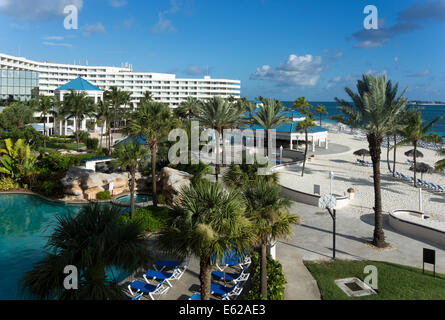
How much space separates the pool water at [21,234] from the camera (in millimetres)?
14438

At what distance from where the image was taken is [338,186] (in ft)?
97.3

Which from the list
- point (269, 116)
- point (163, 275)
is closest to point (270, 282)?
point (163, 275)

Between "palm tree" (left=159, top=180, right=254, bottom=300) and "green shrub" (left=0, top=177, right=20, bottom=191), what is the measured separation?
1047 inches

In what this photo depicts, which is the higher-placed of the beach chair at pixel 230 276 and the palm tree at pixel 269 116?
the palm tree at pixel 269 116

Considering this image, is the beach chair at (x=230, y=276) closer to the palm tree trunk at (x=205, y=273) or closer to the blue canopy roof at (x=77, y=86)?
the palm tree trunk at (x=205, y=273)

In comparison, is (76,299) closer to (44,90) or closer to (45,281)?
(45,281)

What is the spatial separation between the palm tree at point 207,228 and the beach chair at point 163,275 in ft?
12.3

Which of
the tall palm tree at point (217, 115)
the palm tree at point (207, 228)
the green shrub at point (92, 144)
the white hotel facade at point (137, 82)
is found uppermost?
the white hotel facade at point (137, 82)

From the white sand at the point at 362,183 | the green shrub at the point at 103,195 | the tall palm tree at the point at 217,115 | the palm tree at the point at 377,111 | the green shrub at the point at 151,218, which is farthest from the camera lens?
the green shrub at the point at 103,195

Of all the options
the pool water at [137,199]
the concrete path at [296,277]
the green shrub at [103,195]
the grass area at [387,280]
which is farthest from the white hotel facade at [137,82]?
the grass area at [387,280]

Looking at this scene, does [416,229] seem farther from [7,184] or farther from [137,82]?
[137,82]

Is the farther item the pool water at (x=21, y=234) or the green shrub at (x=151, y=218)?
the green shrub at (x=151, y=218)

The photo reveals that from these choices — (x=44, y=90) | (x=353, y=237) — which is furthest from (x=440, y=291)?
(x=44, y=90)

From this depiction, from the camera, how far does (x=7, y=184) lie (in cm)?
2983
